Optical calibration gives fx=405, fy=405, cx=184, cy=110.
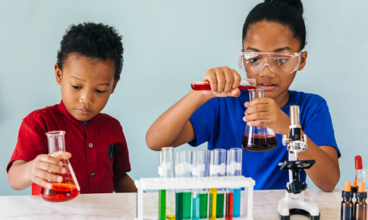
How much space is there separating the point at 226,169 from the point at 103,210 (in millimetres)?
456

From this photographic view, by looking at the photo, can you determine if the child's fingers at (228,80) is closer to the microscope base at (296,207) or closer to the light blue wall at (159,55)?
the microscope base at (296,207)

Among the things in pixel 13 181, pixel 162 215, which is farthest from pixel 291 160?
pixel 13 181

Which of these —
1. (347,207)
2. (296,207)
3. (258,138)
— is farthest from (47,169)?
(347,207)

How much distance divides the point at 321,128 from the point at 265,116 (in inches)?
22.0

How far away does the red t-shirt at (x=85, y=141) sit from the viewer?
1885 mm

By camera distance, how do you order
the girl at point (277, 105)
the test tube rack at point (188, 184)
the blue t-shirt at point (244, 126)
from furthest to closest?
the blue t-shirt at point (244, 126), the girl at point (277, 105), the test tube rack at point (188, 184)

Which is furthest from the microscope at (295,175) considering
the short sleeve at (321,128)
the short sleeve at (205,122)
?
the short sleeve at (205,122)

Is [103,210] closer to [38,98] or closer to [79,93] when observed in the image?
[79,93]

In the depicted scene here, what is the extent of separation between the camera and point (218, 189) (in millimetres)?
1305

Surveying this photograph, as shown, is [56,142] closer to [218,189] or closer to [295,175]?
[218,189]

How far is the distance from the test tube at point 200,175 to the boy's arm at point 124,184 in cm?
82

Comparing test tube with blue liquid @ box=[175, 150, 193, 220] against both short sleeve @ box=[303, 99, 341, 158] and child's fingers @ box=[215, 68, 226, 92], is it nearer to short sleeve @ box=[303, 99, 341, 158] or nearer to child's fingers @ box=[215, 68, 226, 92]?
child's fingers @ box=[215, 68, 226, 92]

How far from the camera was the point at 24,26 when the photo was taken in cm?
304

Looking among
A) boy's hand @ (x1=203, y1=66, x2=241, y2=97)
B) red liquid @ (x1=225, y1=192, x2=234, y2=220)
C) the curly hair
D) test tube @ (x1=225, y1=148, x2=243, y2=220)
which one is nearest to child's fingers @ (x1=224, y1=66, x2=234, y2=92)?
boy's hand @ (x1=203, y1=66, x2=241, y2=97)
